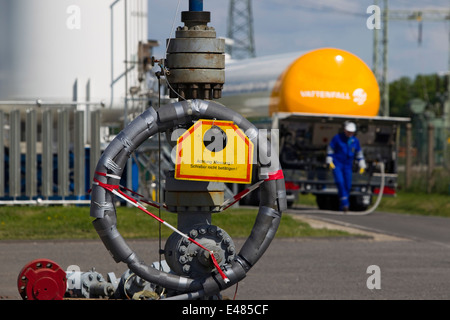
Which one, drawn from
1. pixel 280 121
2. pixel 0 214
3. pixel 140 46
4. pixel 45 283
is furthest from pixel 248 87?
pixel 45 283

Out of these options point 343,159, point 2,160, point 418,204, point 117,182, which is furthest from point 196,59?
point 418,204

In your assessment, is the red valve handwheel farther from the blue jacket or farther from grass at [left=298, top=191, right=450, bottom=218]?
grass at [left=298, top=191, right=450, bottom=218]

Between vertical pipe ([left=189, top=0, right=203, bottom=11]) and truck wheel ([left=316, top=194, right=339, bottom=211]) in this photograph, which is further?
truck wheel ([left=316, top=194, right=339, bottom=211])

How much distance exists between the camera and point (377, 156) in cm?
2280

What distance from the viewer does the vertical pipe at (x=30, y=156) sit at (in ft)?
62.0

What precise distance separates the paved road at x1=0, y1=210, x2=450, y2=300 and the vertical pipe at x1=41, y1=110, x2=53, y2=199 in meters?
5.20

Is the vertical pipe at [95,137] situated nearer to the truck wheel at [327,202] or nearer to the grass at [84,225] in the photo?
the grass at [84,225]

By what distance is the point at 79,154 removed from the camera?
19.1 meters

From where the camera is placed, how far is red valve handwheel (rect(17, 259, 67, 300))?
4969mm

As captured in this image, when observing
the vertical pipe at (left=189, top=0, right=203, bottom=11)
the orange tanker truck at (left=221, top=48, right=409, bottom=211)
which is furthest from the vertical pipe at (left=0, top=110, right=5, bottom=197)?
the vertical pipe at (left=189, top=0, right=203, bottom=11)

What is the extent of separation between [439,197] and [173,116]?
2136 centimetres

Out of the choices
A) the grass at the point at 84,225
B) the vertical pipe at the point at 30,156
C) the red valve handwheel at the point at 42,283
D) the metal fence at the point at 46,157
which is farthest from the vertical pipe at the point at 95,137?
the red valve handwheel at the point at 42,283

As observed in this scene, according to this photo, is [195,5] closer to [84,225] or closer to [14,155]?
[84,225]

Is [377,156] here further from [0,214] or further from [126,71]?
[0,214]
